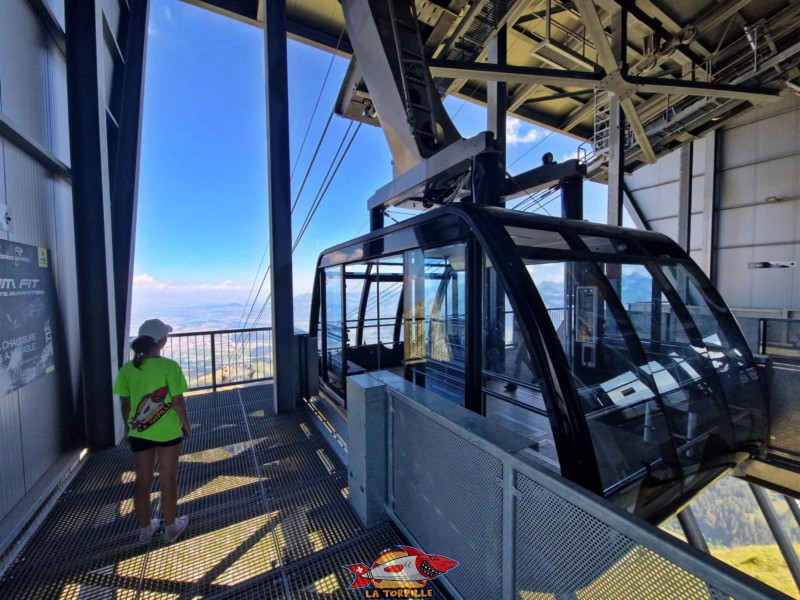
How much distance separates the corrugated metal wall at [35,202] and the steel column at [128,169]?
2.53 feet

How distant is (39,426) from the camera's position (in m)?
2.91

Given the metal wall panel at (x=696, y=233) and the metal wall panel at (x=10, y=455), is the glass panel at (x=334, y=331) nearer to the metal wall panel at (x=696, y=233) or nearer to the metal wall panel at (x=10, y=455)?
the metal wall panel at (x=10, y=455)

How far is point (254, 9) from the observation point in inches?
260

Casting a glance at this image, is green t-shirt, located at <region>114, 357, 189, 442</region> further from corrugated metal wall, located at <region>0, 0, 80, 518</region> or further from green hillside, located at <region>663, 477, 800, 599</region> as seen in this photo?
green hillside, located at <region>663, 477, 800, 599</region>

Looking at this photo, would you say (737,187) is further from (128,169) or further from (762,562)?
(128,169)

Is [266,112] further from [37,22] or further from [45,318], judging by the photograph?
[45,318]

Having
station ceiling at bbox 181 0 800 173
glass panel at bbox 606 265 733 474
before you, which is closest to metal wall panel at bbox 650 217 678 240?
station ceiling at bbox 181 0 800 173

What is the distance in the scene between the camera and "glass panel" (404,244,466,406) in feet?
9.30

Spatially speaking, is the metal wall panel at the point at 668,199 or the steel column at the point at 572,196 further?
the metal wall panel at the point at 668,199

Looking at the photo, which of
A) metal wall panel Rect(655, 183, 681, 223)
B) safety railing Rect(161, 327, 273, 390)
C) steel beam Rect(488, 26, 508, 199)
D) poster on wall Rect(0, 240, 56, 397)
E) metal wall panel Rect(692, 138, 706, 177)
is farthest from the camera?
metal wall panel Rect(655, 183, 681, 223)

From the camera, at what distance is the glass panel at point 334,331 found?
4.55 meters

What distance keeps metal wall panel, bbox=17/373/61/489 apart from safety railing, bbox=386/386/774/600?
2.97 m

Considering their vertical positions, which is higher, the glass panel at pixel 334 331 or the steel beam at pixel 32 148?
the steel beam at pixel 32 148

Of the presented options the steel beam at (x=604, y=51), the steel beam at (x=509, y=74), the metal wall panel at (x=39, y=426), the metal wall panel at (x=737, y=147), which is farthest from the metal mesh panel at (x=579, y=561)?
the metal wall panel at (x=737, y=147)
